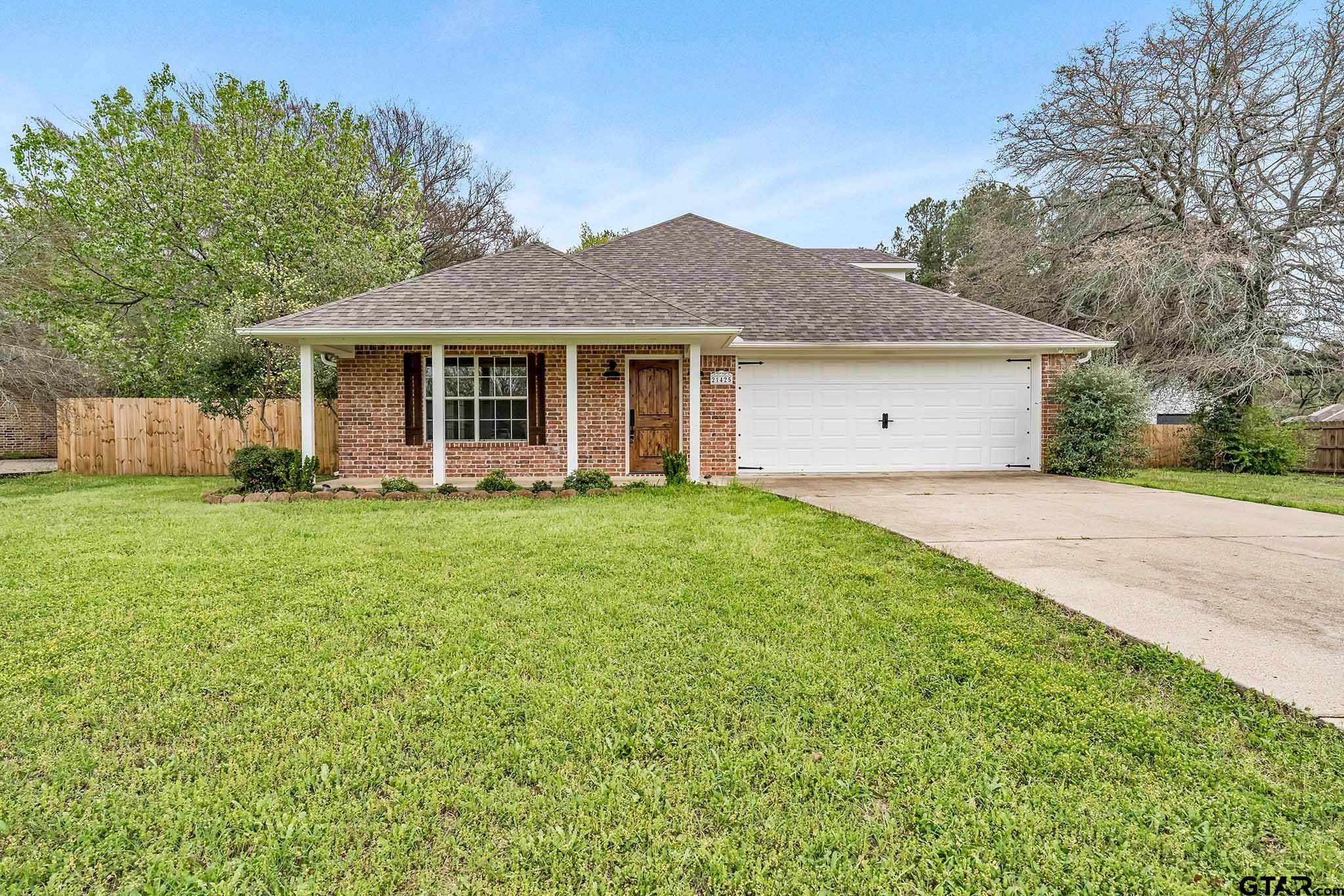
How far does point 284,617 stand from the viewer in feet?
12.3

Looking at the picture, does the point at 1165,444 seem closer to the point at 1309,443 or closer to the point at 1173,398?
the point at 1173,398

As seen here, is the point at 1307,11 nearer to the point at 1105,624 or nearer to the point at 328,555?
the point at 1105,624

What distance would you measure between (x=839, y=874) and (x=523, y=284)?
1009 centimetres

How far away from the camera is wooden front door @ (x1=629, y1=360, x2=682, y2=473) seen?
10.8 metres

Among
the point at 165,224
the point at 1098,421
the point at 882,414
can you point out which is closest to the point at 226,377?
the point at 165,224

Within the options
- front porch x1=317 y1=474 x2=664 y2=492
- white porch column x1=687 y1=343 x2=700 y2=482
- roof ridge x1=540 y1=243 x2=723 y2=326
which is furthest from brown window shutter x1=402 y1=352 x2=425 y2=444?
white porch column x1=687 y1=343 x2=700 y2=482

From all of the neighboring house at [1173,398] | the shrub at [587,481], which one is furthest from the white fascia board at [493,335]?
the neighboring house at [1173,398]

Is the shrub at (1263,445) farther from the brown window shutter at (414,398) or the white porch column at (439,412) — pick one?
the brown window shutter at (414,398)

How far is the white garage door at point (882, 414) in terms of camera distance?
11.6 metres

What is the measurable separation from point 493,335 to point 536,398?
1528 mm

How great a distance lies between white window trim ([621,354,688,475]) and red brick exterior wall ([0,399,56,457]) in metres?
18.7

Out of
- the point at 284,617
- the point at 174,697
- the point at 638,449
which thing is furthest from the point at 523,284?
the point at 174,697

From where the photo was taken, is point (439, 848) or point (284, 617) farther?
point (284, 617)

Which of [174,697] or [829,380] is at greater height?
[829,380]
